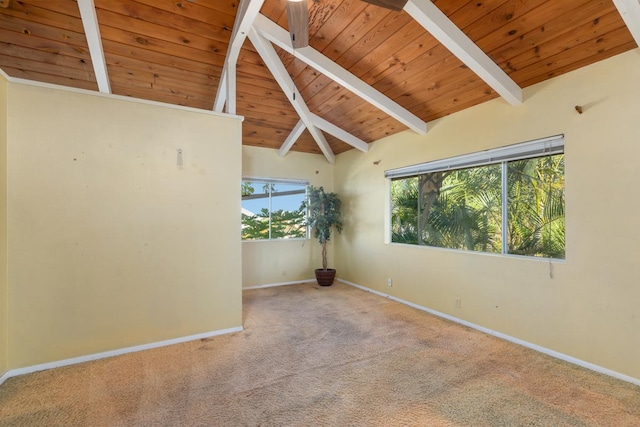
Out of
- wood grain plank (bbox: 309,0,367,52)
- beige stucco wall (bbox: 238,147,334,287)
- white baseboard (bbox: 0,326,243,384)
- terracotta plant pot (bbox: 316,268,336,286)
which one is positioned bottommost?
white baseboard (bbox: 0,326,243,384)

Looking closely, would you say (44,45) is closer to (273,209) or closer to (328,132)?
(328,132)

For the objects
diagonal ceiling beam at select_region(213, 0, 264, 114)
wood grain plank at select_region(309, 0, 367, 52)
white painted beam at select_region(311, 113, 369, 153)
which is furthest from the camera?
white painted beam at select_region(311, 113, 369, 153)

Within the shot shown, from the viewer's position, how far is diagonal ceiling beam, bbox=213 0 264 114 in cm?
243

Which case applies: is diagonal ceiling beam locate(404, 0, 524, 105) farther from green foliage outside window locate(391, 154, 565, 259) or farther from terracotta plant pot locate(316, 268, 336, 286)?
terracotta plant pot locate(316, 268, 336, 286)

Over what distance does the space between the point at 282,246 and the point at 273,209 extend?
69 centimetres

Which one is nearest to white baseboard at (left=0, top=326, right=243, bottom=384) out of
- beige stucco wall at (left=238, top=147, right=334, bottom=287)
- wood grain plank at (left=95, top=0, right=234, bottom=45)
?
beige stucco wall at (left=238, top=147, right=334, bottom=287)

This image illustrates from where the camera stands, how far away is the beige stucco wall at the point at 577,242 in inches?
87.1

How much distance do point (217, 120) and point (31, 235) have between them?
187 cm

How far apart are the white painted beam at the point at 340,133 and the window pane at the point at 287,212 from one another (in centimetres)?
134

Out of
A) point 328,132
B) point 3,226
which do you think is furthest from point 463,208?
point 3,226

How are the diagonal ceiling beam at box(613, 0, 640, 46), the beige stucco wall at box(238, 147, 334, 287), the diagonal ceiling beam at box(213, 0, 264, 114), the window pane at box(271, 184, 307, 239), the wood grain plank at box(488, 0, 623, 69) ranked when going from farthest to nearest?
the window pane at box(271, 184, 307, 239), the beige stucco wall at box(238, 147, 334, 287), the diagonal ceiling beam at box(213, 0, 264, 114), the wood grain plank at box(488, 0, 623, 69), the diagonal ceiling beam at box(613, 0, 640, 46)

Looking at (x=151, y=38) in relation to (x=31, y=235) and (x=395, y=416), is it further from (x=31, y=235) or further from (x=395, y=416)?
(x=395, y=416)

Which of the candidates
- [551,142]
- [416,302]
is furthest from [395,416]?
[551,142]

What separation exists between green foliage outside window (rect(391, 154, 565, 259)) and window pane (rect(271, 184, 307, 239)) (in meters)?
1.84
